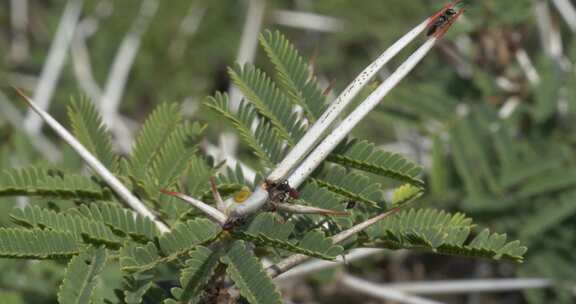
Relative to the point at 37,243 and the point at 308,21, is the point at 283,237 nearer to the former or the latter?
the point at 37,243

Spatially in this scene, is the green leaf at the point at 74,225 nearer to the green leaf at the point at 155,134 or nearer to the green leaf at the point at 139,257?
the green leaf at the point at 139,257

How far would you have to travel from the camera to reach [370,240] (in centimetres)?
115

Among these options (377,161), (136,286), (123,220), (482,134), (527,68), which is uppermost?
(527,68)

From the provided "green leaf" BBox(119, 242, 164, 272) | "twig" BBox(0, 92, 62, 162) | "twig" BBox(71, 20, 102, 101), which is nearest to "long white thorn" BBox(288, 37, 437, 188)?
"green leaf" BBox(119, 242, 164, 272)

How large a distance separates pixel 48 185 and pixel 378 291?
87cm

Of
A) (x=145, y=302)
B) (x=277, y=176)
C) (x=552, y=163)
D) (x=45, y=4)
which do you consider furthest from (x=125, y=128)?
(x=277, y=176)

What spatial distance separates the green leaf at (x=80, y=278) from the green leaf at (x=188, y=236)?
9cm

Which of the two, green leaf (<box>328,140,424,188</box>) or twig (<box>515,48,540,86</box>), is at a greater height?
twig (<box>515,48,540,86</box>)

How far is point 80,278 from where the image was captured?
1041mm

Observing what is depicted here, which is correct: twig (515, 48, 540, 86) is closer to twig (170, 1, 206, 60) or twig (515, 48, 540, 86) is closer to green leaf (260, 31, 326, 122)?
green leaf (260, 31, 326, 122)

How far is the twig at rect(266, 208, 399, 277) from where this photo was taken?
3.40ft

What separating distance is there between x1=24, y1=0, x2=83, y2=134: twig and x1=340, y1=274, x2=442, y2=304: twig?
1.21m

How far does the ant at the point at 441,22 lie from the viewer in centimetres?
102

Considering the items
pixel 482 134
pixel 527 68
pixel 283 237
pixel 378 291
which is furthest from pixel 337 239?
pixel 527 68
